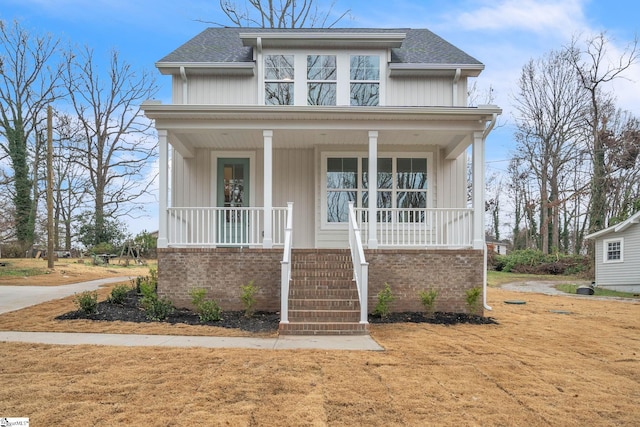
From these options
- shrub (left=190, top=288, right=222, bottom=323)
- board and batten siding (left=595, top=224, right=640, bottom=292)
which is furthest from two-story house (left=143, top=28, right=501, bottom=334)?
board and batten siding (left=595, top=224, right=640, bottom=292)

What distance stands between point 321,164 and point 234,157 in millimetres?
2241

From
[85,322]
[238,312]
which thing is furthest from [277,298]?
[85,322]

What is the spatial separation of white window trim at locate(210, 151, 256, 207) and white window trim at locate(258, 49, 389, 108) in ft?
4.76

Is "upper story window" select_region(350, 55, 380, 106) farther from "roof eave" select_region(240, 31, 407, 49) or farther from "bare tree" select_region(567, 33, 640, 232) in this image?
"bare tree" select_region(567, 33, 640, 232)

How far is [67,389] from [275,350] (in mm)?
2492

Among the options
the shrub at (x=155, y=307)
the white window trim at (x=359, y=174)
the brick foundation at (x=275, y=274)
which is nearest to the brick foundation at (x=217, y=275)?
the brick foundation at (x=275, y=274)

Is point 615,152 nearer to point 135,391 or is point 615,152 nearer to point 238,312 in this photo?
point 238,312

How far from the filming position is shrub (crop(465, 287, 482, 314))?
339 inches

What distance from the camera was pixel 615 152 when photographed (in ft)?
84.7

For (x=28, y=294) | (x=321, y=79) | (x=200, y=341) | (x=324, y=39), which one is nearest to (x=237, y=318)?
(x=200, y=341)

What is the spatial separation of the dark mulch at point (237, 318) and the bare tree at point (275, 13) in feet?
52.3

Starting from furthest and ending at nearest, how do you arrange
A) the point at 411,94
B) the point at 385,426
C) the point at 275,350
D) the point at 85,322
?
the point at 411,94
the point at 85,322
the point at 275,350
the point at 385,426

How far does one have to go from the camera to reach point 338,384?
4.55 meters

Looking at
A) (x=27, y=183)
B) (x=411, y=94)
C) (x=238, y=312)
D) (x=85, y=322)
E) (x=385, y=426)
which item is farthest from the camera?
(x=27, y=183)
